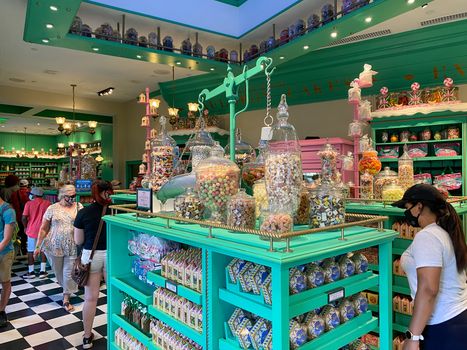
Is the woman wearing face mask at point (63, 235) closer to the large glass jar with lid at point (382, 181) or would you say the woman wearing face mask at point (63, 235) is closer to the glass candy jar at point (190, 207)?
the glass candy jar at point (190, 207)

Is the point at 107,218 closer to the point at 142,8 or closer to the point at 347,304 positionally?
the point at 347,304

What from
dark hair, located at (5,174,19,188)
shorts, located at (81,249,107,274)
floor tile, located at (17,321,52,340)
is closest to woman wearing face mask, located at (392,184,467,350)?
shorts, located at (81,249,107,274)

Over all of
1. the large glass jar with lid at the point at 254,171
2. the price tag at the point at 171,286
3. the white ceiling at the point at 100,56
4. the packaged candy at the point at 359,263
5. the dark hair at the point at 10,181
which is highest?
the white ceiling at the point at 100,56

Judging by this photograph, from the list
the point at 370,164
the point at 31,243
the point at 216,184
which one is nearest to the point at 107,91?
the point at 31,243

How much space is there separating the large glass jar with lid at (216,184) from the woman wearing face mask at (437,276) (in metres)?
0.97

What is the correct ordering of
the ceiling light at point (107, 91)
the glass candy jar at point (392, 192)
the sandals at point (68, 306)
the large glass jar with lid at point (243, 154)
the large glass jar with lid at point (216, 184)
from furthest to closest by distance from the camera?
1. the ceiling light at point (107, 91)
2. the sandals at point (68, 306)
3. the glass candy jar at point (392, 192)
4. the large glass jar with lid at point (243, 154)
5. the large glass jar with lid at point (216, 184)

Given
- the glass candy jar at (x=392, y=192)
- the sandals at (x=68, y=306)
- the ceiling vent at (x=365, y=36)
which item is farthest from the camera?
the ceiling vent at (x=365, y=36)

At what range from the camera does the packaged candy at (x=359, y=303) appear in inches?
64.3

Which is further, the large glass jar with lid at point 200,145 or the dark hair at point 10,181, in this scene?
the dark hair at point 10,181

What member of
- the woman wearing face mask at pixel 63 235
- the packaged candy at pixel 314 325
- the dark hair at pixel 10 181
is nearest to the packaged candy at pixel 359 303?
the packaged candy at pixel 314 325

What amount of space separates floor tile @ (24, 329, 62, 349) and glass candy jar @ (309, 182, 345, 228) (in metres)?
3.21

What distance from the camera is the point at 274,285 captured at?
1.23 m

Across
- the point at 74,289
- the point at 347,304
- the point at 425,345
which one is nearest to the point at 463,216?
the point at 425,345

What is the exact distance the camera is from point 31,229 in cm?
565
